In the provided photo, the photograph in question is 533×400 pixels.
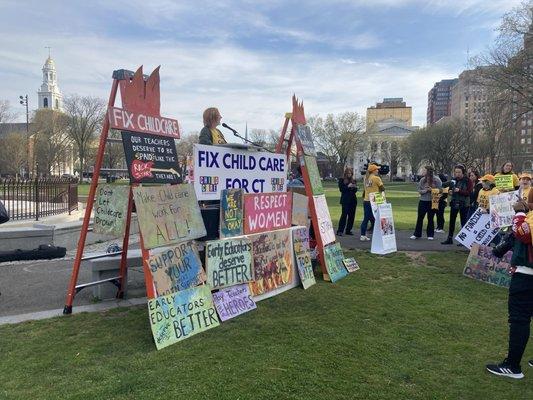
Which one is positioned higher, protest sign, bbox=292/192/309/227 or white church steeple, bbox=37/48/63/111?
white church steeple, bbox=37/48/63/111

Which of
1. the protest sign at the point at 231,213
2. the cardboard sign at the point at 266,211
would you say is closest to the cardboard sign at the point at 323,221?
the cardboard sign at the point at 266,211

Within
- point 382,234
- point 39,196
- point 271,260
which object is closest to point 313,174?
point 271,260

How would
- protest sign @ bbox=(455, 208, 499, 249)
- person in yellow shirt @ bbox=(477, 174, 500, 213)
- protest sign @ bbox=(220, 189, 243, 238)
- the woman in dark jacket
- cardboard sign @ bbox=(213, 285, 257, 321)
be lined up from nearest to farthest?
cardboard sign @ bbox=(213, 285, 257, 321)
protest sign @ bbox=(220, 189, 243, 238)
protest sign @ bbox=(455, 208, 499, 249)
person in yellow shirt @ bbox=(477, 174, 500, 213)
the woman in dark jacket

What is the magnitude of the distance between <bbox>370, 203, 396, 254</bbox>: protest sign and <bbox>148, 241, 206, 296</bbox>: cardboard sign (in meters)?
5.02

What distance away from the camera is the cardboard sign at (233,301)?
15.9ft

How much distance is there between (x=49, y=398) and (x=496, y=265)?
6201 millimetres

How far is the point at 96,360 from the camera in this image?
3707 millimetres

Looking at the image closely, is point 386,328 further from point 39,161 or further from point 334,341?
point 39,161

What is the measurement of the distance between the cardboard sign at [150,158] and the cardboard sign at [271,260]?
4.68 ft

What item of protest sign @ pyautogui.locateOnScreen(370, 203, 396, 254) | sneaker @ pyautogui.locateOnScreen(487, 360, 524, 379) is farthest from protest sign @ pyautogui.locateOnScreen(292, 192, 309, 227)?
sneaker @ pyautogui.locateOnScreen(487, 360, 524, 379)

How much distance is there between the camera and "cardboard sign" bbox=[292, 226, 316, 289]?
6.27 m

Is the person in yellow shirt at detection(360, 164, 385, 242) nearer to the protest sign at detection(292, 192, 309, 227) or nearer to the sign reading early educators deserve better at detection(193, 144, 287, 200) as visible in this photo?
the protest sign at detection(292, 192, 309, 227)

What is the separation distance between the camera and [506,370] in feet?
11.9

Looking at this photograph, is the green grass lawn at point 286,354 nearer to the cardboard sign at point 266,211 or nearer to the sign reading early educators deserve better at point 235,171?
the cardboard sign at point 266,211
